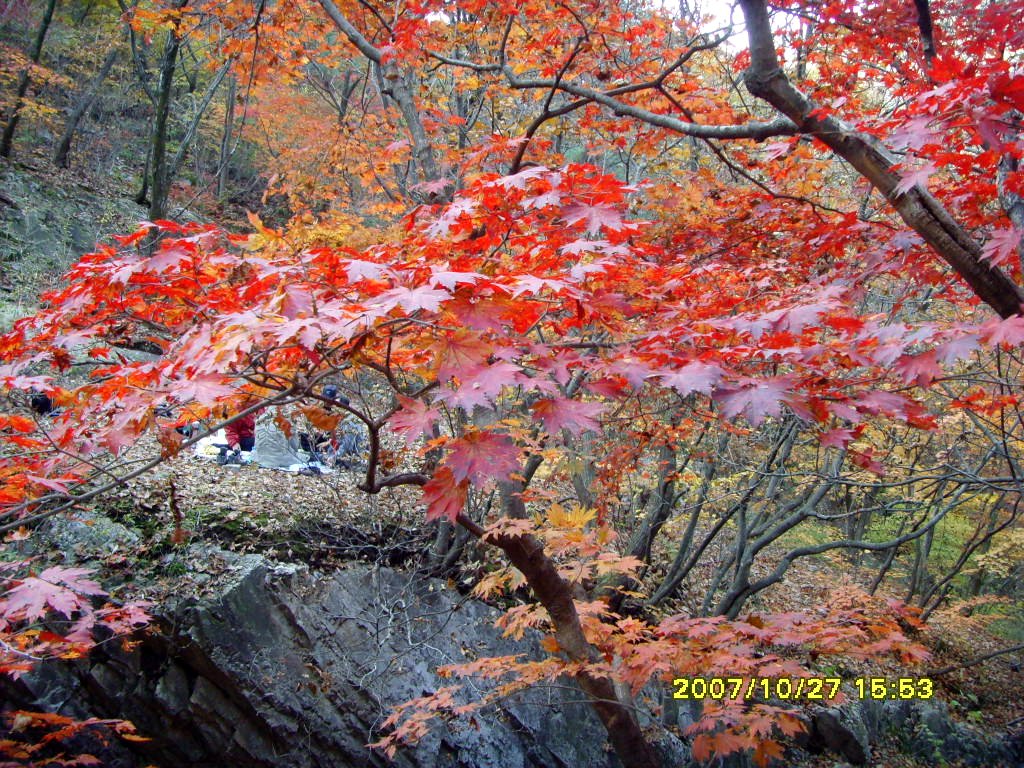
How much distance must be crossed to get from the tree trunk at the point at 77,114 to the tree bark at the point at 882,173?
50.5 ft

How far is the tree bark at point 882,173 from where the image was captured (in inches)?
87.3

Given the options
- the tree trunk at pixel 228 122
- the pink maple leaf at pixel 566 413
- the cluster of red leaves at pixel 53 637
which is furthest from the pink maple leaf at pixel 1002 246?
the tree trunk at pixel 228 122

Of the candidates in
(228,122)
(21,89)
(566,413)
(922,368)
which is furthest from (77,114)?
(922,368)

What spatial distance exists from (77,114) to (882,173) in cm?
1646

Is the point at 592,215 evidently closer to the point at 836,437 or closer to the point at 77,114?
the point at 836,437

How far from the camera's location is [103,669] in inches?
169

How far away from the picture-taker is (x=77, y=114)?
→ 13266 millimetres

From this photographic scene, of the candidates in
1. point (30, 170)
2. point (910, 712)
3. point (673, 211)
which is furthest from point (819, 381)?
point (30, 170)

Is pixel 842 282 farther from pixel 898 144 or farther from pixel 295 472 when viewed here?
pixel 295 472

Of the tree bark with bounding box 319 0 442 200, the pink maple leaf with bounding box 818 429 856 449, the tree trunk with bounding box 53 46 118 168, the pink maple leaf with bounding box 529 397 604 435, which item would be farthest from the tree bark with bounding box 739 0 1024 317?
the tree trunk with bounding box 53 46 118 168

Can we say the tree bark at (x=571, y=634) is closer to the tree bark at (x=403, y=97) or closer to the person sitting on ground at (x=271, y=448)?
the tree bark at (x=403, y=97)

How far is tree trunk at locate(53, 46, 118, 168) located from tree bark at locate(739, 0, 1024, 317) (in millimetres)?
15395

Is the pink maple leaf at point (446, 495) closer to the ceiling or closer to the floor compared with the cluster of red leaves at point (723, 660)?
closer to the ceiling

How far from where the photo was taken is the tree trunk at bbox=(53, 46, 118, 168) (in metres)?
13.1
